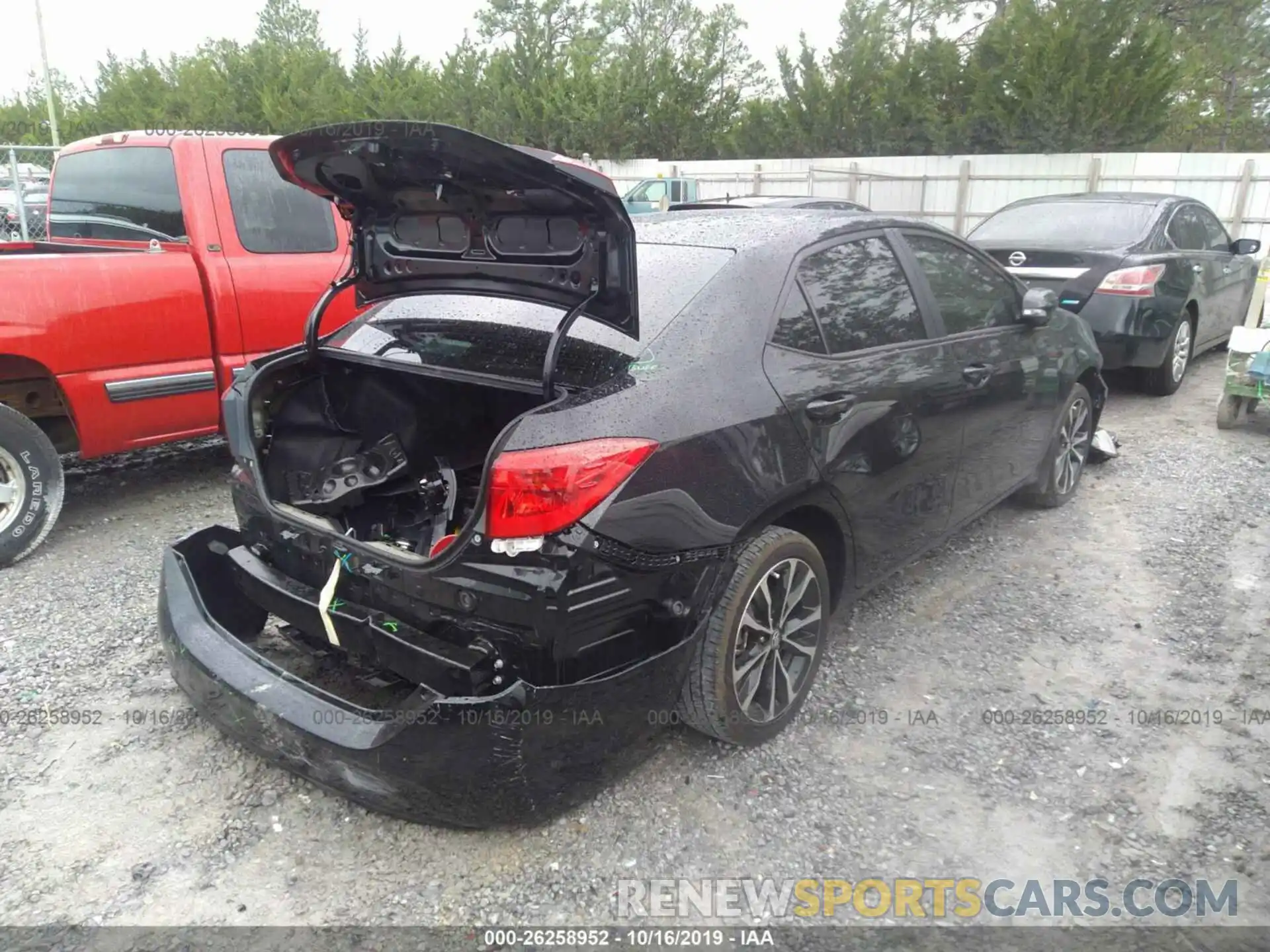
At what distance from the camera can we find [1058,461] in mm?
4961

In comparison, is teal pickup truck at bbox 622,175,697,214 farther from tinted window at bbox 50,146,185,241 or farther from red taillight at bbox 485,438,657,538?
red taillight at bbox 485,438,657,538

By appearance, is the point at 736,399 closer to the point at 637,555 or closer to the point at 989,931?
the point at 637,555

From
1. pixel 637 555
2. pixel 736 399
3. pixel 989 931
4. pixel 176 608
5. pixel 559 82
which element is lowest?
pixel 989 931

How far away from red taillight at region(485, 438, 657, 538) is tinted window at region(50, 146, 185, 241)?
338 centimetres

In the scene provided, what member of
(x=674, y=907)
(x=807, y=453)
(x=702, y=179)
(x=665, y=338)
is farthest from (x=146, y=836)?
(x=702, y=179)

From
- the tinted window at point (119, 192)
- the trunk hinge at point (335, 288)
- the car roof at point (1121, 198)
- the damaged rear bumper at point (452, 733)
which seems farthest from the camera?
the car roof at point (1121, 198)

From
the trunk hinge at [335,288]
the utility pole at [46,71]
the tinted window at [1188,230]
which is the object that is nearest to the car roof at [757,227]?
the trunk hinge at [335,288]

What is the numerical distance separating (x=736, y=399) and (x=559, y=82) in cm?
2969

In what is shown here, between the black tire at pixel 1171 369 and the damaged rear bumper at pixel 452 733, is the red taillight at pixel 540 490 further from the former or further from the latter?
the black tire at pixel 1171 369

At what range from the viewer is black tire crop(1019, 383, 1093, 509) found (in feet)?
15.8

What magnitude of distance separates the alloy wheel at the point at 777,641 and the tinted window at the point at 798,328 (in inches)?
27.6

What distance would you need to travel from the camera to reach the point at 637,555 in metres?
2.38

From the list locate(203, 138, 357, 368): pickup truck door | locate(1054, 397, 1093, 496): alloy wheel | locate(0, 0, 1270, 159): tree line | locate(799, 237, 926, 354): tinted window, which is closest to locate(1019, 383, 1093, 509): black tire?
locate(1054, 397, 1093, 496): alloy wheel

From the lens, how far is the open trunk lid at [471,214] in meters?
2.33
